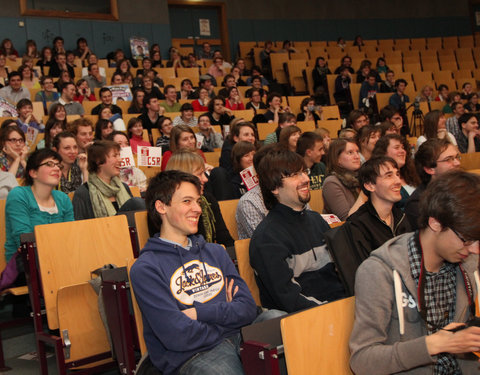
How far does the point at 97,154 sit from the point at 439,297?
8.10ft

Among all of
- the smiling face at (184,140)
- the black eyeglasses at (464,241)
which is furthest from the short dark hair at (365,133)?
the black eyeglasses at (464,241)

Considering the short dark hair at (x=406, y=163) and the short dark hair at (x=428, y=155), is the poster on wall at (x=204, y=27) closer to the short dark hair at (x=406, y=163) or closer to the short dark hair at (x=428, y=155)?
the short dark hair at (x=406, y=163)

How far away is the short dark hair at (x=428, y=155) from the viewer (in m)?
3.30

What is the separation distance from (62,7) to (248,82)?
159 inches

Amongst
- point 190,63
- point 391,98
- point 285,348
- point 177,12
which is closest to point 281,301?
point 285,348

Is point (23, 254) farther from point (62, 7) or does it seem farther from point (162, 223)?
point (62, 7)

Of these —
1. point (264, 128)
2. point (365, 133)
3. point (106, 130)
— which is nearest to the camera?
point (365, 133)

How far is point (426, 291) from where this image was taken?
5.31 ft

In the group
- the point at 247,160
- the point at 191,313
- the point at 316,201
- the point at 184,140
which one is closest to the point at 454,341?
the point at 191,313

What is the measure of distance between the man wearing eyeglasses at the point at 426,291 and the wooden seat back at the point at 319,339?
58 millimetres

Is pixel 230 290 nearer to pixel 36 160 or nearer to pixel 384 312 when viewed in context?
pixel 384 312

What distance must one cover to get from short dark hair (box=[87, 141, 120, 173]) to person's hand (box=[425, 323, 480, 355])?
99.7 inches

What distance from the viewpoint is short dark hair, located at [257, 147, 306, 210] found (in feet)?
8.29

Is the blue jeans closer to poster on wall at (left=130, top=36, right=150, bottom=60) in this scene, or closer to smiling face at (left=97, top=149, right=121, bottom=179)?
smiling face at (left=97, top=149, right=121, bottom=179)
